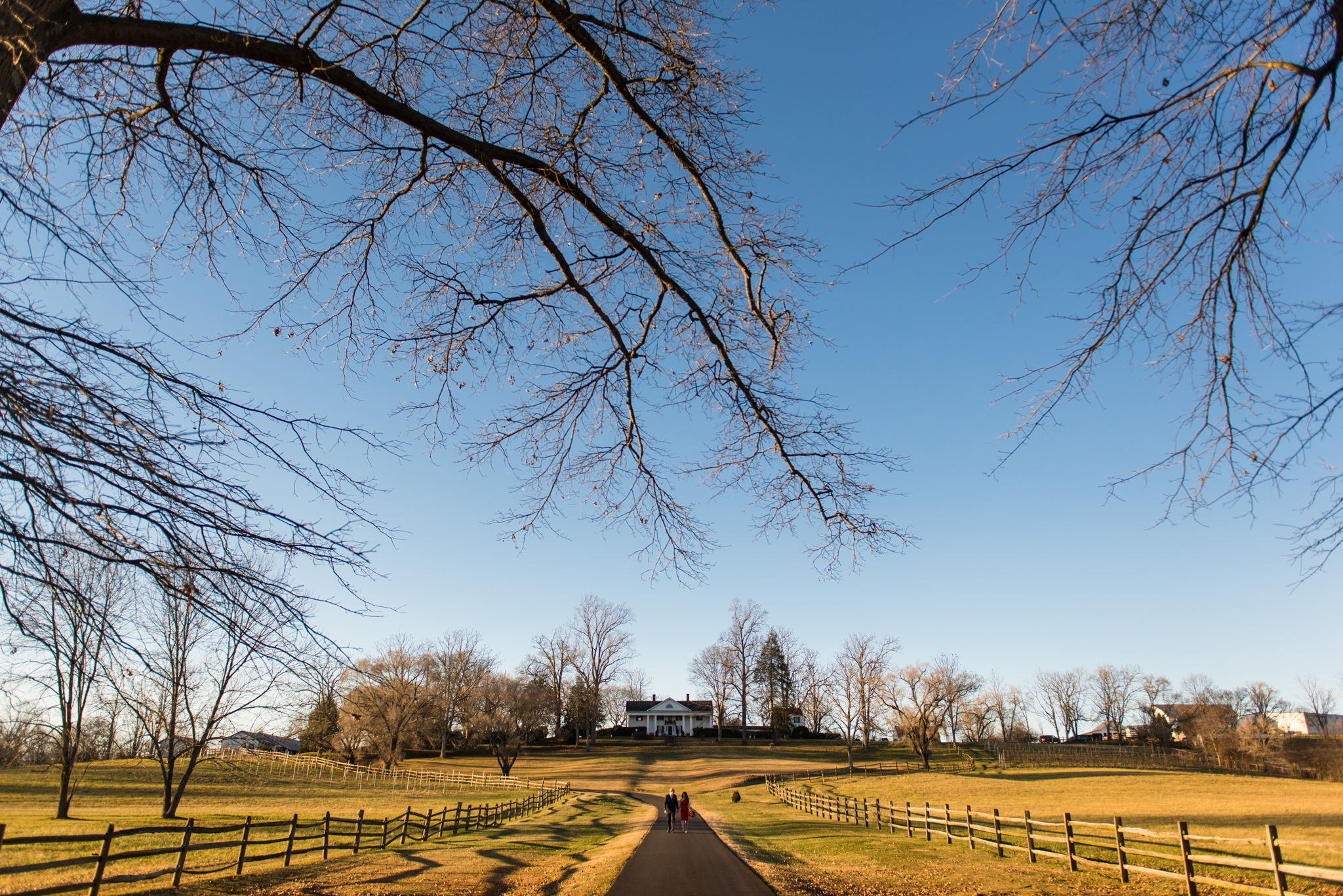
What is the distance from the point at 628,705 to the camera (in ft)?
373

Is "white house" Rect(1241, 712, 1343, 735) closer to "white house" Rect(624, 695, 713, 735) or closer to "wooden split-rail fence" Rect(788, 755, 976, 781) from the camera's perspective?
"wooden split-rail fence" Rect(788, 755, 976, 781)

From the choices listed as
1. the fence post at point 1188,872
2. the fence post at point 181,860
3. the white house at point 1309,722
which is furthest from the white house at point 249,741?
the white house at point 1309,722

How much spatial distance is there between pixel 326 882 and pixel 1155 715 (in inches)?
4120

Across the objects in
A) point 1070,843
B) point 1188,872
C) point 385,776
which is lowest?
point 385,776

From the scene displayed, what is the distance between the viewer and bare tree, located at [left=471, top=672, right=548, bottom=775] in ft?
175

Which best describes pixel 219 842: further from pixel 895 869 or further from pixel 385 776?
pixel 385 776

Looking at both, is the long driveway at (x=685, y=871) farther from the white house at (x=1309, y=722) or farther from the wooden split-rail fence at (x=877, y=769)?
the white house at (x=1309, y=722)

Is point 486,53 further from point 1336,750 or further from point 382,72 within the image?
point 1336,750

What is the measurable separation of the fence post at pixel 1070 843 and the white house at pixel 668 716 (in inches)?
3872

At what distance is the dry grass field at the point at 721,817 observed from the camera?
11.9 meters

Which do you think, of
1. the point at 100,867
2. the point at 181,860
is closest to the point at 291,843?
the point at 181,860

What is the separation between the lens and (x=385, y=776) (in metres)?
49.0

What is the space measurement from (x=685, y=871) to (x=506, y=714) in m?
45.8

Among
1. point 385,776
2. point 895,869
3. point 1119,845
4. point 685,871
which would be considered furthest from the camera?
point 385,776
